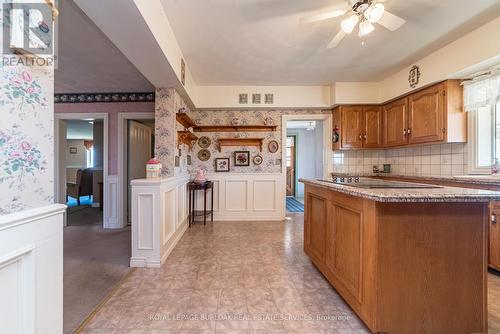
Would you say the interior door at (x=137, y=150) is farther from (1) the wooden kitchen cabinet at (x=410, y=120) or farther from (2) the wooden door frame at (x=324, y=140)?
(1) the wooden kitchen cabinet at (x=410, y=120)

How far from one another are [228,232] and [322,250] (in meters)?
1.73

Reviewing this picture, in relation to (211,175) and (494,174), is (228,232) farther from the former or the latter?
(494,174)

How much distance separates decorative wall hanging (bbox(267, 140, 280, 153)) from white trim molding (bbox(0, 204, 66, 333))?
11.5 feet

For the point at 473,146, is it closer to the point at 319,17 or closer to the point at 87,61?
the point at 319,17

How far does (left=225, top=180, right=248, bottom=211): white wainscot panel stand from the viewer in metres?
4.15

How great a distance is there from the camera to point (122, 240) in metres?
3.08

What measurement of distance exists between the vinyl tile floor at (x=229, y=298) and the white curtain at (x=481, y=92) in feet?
6.20

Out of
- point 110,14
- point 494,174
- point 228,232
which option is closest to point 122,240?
point 228,232

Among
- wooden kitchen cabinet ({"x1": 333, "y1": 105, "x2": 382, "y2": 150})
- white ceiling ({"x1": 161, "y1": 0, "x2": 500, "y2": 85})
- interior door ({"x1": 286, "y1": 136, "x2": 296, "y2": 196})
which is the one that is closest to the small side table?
white ceiling ({"x1": 161, "y1": 0, "x2": 500, "y2": 85})

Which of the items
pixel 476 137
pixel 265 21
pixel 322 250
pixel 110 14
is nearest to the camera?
pixel 110 14

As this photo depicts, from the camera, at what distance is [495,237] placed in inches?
82.0

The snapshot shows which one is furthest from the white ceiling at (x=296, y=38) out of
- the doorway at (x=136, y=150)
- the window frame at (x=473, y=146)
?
the doorway at (x=136, y=150)

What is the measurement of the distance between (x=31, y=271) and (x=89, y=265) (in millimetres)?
1821

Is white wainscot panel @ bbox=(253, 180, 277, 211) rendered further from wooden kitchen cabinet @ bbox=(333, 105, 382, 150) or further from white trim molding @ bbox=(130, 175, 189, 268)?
white trim molding @ bbox=(130, 175, 189, 268)
